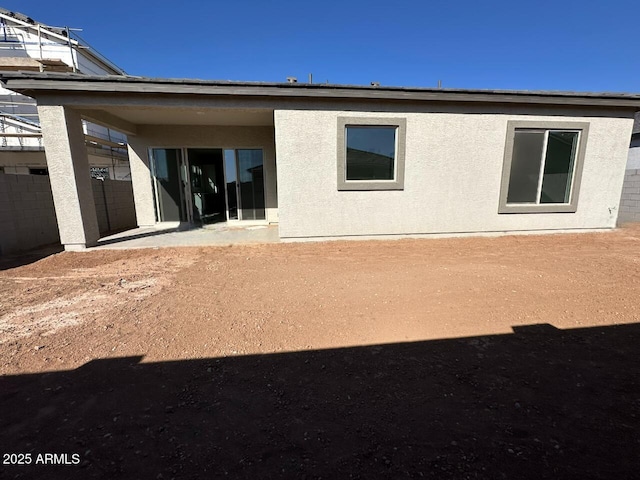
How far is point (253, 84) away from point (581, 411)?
742cm

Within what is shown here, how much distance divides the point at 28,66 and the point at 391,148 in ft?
55.5

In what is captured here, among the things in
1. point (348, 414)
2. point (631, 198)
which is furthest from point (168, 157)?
point (631, 198)

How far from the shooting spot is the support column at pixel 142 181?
32.5 ft

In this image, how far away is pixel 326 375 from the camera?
260 cm

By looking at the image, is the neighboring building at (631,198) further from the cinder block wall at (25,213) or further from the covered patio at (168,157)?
the cinder block wall at (25,213)

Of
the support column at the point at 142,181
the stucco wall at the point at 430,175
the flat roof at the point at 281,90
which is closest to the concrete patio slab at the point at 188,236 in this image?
the support column at the point at 142,181

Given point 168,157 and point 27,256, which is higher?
point 168,157

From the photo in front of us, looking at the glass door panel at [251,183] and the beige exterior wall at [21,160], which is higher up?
the beige exterior wall at [21,160]

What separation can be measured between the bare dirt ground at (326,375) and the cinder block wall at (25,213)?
3.02 meters

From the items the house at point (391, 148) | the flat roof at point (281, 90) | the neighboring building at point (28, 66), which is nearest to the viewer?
the flat roof at point (281, 90)

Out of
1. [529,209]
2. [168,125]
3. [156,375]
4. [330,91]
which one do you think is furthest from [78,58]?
[529,209]

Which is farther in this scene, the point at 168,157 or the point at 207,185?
the point at 207,185

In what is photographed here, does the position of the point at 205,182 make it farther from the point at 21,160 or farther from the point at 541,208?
the point at 21,160

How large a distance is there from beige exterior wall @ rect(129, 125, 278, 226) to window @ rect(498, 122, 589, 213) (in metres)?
7.08
